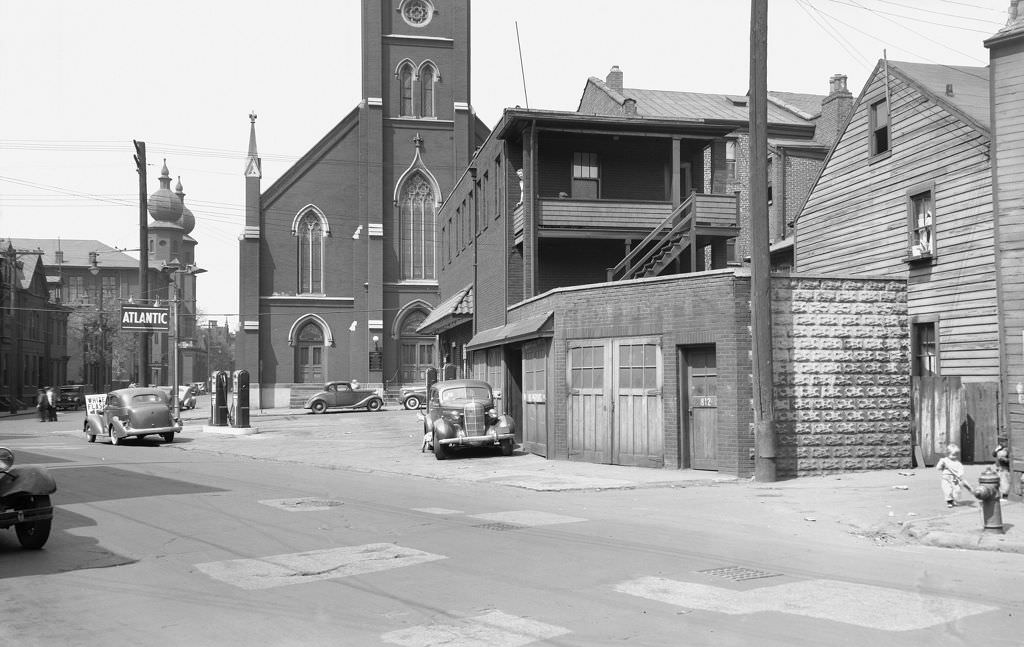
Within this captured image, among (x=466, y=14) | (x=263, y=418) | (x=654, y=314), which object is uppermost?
(x=466, y=14)

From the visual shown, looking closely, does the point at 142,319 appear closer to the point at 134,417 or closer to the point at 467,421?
the point at 134,417

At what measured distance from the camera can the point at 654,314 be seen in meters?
18.3

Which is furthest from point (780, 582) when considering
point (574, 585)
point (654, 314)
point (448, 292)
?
point (448, 292)

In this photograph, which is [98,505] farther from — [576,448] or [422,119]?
[422,119]

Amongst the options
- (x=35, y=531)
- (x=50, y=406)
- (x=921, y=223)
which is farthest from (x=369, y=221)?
(x=35, y=531)

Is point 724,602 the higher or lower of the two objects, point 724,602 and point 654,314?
the lower

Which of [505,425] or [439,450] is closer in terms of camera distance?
[439,450]

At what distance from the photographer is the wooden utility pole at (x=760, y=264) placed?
624 inches

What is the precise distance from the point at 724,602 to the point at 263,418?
39441 millimetres

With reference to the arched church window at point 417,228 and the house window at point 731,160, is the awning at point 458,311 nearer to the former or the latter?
the house window at point 731,160

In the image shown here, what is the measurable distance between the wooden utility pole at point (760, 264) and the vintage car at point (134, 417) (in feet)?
67.8

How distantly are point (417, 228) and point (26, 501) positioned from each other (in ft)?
154

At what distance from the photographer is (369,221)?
55.0 metres

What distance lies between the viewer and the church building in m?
54.0
